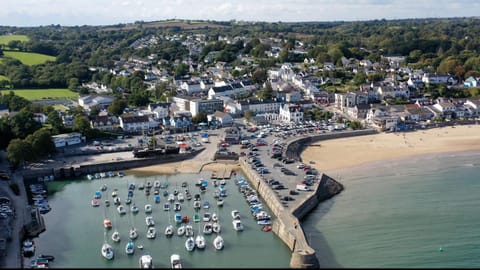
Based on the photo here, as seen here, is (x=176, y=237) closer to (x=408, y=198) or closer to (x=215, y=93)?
(x=408, y=198)

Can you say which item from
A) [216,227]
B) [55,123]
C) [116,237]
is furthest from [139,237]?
[55,123]

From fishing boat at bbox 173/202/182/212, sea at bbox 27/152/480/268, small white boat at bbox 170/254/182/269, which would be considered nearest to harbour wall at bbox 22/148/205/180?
sea at bbox 27/152/480/268

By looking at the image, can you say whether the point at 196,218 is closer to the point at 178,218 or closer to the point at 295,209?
the point at 178,218

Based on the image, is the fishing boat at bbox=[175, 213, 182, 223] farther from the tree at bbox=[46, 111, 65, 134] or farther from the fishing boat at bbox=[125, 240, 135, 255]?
the tree at bbox=[46, 111, 65, 134]

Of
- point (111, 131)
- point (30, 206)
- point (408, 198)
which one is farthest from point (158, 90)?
point (408, 198)

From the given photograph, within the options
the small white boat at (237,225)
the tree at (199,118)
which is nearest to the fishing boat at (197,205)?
the small white boat at (237,225)

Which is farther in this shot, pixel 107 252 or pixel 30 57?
pixel 30 57
